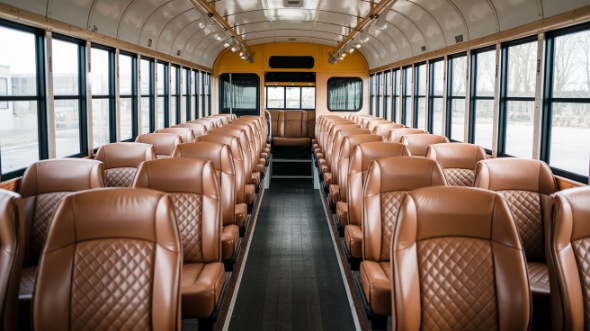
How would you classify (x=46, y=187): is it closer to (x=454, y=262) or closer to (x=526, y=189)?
(x=454, y=262)

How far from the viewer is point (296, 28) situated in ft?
46.0

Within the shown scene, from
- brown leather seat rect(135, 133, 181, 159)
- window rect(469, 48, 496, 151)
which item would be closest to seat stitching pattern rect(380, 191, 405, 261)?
brown leather seat rect(135, 133, 181, 159)

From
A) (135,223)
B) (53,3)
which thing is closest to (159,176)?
(135,223)

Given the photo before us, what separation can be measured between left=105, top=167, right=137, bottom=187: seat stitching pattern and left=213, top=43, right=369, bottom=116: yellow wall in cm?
1189

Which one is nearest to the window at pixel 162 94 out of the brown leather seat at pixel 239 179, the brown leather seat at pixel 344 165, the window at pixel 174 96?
the window at pixel 174 96

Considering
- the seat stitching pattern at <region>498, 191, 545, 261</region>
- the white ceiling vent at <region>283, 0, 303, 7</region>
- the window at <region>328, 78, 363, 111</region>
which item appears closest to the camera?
the seat stitching pattern at <region>498, 191, 545, 261</region>

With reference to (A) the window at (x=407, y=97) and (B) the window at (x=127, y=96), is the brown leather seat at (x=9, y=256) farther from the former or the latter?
(A) the window at (x=407, y=97)

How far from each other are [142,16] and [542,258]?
686 centimetres

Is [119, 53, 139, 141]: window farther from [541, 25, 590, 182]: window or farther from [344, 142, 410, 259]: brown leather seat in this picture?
[541, 25, 590, 182]: window

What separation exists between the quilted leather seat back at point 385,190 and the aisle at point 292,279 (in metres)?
1.11

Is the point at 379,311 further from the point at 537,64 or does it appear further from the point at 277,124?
the point at 277,124

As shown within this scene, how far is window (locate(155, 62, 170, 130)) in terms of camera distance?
10.8 meters

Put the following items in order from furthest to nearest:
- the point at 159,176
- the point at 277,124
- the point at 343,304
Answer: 1. the point at 277,124
2. the point at 343,304
3. the point at 159,176

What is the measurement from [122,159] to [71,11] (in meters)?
2.08
